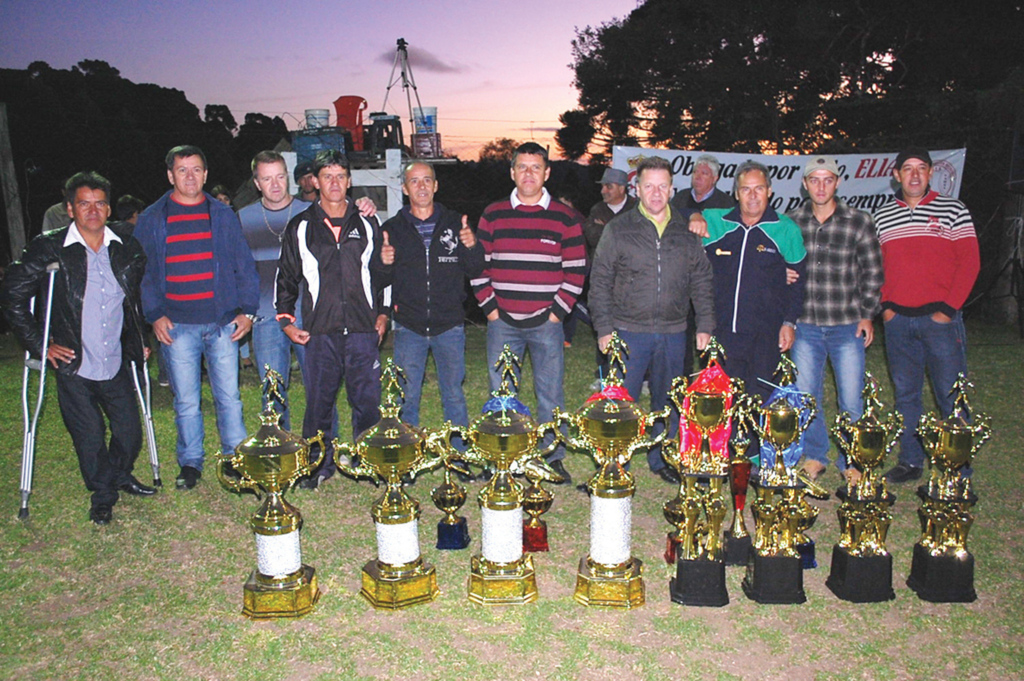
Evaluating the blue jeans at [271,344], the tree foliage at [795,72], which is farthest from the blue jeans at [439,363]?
the tree foliage at [795,72]

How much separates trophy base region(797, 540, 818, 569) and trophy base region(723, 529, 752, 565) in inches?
8.9

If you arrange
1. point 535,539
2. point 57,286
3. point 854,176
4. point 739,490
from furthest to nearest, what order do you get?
point 854,176
point 57,286
point 535,539
point 739,490

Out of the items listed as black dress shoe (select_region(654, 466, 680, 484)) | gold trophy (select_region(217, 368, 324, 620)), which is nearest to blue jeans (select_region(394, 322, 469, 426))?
black dress shoe (select_region(654, 466, 680, 484))

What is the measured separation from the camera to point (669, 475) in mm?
4625

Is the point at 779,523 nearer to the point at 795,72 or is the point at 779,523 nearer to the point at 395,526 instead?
the point at 395,526

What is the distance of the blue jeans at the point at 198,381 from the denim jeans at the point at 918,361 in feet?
13.0

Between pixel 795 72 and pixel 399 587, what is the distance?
16.1 metres

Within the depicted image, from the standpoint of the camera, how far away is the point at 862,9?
50.5 ft

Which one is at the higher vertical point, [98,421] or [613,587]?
[98,421]

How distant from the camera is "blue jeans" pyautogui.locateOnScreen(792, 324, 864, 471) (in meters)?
4.40

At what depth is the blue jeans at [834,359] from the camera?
4.40 m

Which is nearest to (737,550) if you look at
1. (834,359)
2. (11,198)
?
(834,359)

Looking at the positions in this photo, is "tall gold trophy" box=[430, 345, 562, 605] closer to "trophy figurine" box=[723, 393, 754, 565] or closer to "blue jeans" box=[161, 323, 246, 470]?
"trophy figurine" box=[723, 393, 754, 565]

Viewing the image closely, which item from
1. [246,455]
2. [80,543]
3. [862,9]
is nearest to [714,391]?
[246,455]
